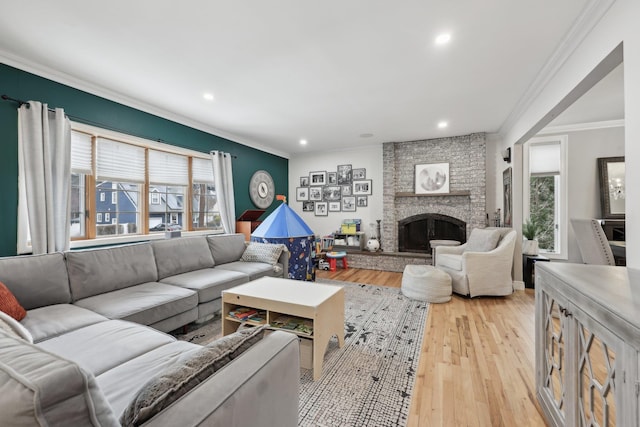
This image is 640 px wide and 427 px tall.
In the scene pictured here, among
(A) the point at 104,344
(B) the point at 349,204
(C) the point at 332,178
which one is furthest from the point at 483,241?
(A) the point at 104,344

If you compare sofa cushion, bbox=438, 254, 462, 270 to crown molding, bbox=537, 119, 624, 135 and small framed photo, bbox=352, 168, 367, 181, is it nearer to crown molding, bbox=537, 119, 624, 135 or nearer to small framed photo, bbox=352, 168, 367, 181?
small framed photo, bbox=352, 168, 367, 181

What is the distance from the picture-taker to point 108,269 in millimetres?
2459

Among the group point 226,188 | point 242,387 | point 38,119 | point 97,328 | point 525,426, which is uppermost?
point 38,119

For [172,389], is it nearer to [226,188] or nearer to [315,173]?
[226,188]

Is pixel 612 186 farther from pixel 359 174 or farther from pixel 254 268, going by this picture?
pixel 254 268

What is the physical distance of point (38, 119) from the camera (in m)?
2.52

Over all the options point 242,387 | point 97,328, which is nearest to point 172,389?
point 242,387

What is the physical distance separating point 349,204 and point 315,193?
900mm

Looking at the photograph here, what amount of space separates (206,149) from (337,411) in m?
4.12

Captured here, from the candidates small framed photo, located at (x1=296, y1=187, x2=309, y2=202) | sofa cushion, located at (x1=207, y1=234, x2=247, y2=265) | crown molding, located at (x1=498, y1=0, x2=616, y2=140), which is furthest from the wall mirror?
sofa cushion, located at (x1=207, y1=234, x2=247, y2=265)

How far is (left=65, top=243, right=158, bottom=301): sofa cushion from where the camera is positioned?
228 centimetres

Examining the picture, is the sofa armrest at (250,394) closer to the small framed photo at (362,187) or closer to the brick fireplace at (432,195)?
the brick fireplace at (432,195)

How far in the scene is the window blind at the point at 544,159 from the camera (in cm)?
462

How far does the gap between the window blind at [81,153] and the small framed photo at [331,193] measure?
14.1ft
